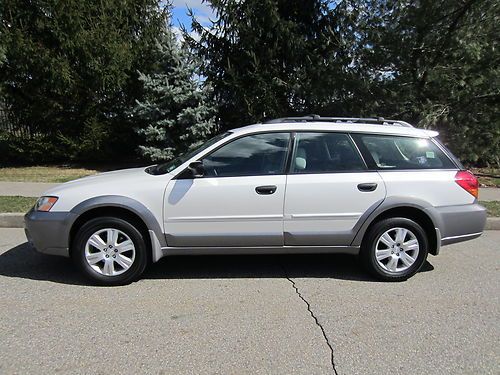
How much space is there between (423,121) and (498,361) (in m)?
7.83

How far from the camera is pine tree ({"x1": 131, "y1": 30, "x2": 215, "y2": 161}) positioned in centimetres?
1172

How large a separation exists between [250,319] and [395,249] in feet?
5.89

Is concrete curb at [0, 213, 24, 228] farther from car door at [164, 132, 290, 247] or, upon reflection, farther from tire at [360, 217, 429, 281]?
tire at [360, 217, 429, 281]

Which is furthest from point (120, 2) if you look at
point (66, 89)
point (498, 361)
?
point (498, 361)

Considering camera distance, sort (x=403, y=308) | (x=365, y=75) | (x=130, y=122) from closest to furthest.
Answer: (x=403, y=308) < (x=365, y=75) < (x=130, y=122)

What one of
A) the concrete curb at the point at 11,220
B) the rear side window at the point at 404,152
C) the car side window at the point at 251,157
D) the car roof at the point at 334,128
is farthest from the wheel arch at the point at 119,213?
the concrete curb at the point at 11,220

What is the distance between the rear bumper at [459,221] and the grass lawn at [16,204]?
609 cm

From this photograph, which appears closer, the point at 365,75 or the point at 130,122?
the point at 365,75

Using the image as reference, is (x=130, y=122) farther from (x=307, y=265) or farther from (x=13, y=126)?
(x=307, y=265)

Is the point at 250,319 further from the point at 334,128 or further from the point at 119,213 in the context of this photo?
the point at 334,128

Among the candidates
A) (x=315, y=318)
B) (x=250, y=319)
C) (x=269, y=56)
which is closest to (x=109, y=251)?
(x=250, y=319)

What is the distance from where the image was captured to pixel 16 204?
7.50 metres

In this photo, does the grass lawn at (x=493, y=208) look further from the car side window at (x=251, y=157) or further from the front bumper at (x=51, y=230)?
the front bumper at (x=51, y=230)

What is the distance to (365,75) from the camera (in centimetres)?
1096
